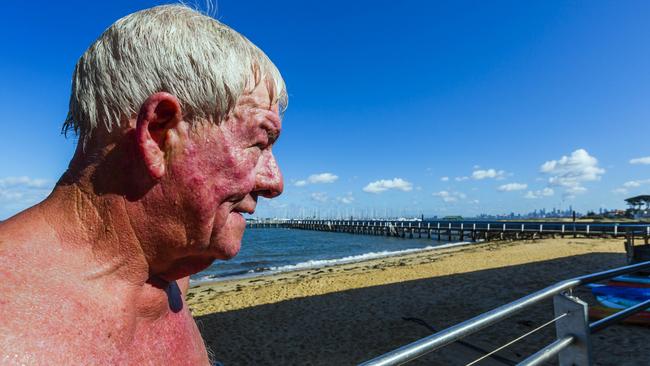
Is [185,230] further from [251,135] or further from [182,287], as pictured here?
[182,287]

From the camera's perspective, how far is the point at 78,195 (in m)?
0.63

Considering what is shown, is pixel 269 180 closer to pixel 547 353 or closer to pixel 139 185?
pixel 139 185

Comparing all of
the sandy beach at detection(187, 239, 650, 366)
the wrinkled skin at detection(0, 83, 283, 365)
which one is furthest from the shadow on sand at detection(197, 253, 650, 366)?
the wrinkled skin at detection(0, 83, 283, 365)

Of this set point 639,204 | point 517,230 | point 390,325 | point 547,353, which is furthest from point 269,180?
point 639,204

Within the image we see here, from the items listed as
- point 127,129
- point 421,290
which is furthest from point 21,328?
point 421,290

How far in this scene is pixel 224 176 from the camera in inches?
26.5

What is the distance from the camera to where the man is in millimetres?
578

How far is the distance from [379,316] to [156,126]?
34.8 ft

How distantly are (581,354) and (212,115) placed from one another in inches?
105

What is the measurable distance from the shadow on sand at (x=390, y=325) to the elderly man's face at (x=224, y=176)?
23.5 ft

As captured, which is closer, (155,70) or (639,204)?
(155,70)

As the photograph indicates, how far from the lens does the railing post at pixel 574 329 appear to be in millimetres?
2199

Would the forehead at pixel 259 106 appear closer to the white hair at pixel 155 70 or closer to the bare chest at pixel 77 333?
the white hair at pixel 155 70

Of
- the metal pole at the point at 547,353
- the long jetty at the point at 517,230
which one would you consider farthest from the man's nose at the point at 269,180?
the long jetty at the point at 517,230
